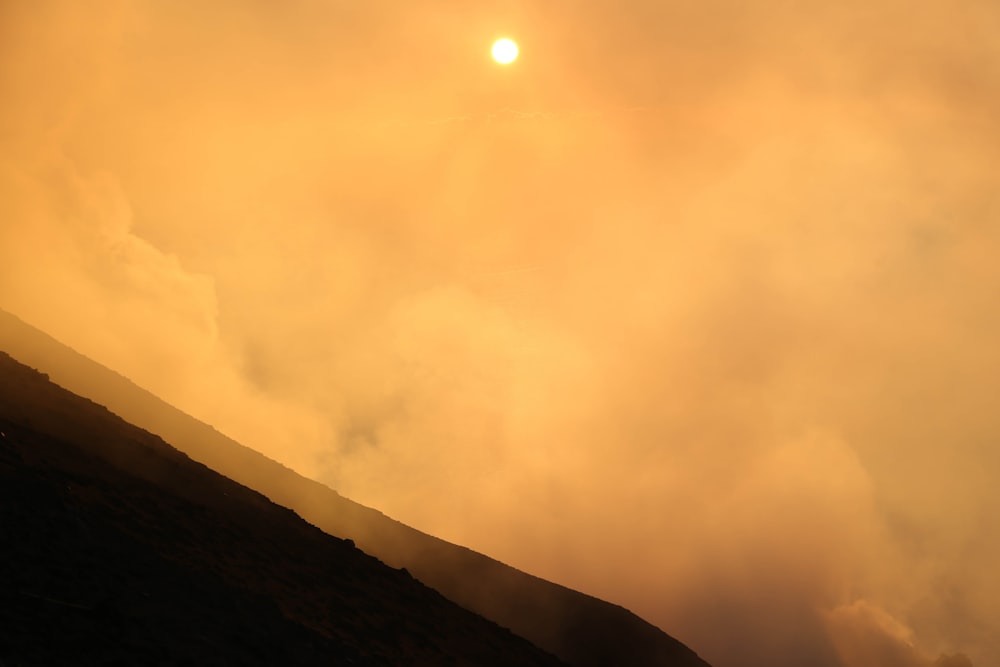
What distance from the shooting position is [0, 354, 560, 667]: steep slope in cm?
1602

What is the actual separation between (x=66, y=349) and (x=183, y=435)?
1340cm

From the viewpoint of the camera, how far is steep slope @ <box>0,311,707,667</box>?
59781 millimetres

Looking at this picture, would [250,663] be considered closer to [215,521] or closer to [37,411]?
[215,521]

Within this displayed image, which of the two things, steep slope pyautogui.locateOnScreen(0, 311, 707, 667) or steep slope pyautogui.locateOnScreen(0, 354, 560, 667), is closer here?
steep slope pyautogui.locateOnScreen(0, 354, 560, 667)

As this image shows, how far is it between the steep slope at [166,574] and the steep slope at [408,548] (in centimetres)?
2095

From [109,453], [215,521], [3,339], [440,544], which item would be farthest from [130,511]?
[440,544]

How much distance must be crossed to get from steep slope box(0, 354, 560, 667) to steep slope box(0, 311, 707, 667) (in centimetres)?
2095

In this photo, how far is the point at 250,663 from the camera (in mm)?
18797

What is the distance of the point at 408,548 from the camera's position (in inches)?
2746

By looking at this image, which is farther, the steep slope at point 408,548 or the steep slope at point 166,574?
the steep slope at point 408,548

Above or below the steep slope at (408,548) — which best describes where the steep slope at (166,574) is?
below

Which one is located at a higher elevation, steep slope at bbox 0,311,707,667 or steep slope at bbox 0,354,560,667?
steep slope at bbox 0,311,707,667

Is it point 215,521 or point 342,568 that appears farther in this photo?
point 342,568

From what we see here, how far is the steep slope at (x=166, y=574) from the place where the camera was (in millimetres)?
16016
